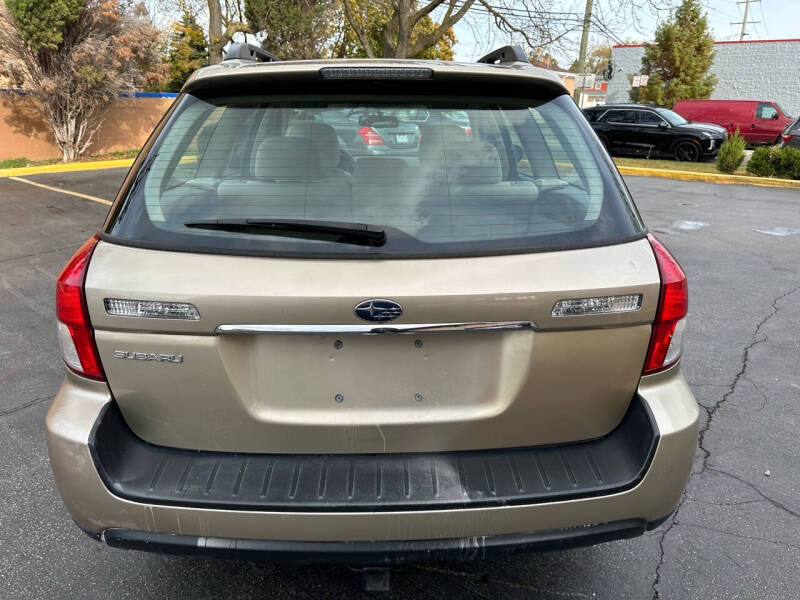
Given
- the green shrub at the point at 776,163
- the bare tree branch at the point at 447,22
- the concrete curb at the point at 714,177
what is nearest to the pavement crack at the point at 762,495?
the concrete curb at the point at 714,177

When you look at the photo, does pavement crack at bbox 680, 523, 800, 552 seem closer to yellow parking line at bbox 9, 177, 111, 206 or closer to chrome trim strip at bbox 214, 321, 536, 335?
chrome trim strip at bbox 214, 321, 536, 335

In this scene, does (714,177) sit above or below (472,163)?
below

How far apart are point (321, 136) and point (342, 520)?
1202mm

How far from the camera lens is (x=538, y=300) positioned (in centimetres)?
170

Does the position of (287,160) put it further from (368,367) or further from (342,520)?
(342,520)

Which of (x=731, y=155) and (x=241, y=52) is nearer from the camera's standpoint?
(x=241, y=52)

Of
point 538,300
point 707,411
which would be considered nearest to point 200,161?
point 538,300

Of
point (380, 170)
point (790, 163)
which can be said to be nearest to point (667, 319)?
point (380, 170)

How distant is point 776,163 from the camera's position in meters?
14.4

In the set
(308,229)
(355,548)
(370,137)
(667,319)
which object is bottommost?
(355,548)

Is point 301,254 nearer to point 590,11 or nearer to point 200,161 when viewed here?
point 200,161

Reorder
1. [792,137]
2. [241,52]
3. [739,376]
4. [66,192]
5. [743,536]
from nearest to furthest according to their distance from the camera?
1. [743,536]
2. [241,52]
3. [739,376]
4. [66,192]
5. [792,137]

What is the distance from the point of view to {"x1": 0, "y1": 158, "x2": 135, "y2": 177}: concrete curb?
1383 centimetres

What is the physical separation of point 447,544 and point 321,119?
1.39 metres
